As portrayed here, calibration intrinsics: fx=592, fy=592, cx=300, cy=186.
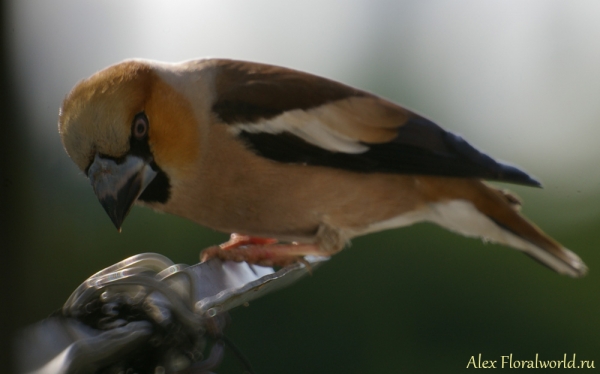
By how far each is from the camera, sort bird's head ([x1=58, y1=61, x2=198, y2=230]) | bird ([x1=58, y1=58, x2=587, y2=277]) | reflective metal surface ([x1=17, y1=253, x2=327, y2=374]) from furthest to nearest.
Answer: bird ([x1=58, y1=58, x2=587, y2=277]), bird's head ([x1=58, y1=61, x2=198, y2=230]), reflective metal surface ([x1=17, y1=253, x2=327, y2=374])

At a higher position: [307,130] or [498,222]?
[307,130]

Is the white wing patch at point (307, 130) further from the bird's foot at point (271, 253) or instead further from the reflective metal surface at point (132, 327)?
the reflective metal surface at point (132, 327)

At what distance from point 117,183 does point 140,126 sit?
0.12 metres

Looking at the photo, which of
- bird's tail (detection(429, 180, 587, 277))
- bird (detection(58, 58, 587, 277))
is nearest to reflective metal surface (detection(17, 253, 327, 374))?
bird (detection(58, 58, 587, 277))

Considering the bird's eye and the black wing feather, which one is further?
the black wing feather

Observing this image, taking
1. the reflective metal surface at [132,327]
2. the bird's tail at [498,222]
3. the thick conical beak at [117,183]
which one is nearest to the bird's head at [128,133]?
the thick conical beak at [117,183]

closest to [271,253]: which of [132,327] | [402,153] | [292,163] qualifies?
[292,163]

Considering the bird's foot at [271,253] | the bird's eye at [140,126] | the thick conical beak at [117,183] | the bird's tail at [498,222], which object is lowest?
the bird's foot at [271,253]

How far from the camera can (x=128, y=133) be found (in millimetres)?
1050

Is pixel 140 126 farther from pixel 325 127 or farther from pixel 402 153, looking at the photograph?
pixel 402 153

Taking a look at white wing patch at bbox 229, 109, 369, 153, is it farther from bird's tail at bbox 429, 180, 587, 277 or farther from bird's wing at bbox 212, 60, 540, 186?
bird's tail at bbox 429, 180, 587, 277

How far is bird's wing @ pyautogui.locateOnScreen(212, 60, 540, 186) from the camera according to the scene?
3.89 feet

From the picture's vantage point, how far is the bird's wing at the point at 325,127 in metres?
1.19

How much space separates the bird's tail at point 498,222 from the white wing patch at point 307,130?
245 millimetres
